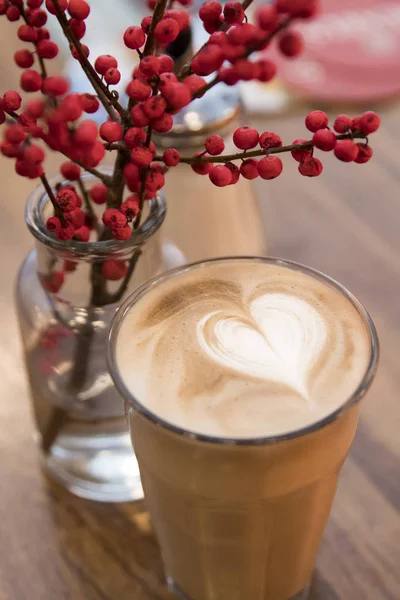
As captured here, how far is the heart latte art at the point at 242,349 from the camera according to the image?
46 cm

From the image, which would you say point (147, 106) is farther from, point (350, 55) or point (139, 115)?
point (350, 55)

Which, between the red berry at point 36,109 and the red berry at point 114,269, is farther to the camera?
the red berry at point 114,269

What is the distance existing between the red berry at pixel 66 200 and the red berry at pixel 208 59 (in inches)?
4.6

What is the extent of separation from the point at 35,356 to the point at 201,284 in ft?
0.57

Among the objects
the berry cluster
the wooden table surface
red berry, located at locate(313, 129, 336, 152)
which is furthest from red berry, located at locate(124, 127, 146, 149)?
the wooden table surface

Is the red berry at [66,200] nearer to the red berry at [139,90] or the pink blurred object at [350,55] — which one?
the red berry at [139,90]

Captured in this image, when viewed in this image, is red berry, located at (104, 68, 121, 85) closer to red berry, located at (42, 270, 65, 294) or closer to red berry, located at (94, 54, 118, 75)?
red berry, located at (94, 54, 118, 75)

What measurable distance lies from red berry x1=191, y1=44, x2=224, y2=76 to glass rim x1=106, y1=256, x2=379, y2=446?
0.59ft

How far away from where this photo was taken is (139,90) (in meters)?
0.42

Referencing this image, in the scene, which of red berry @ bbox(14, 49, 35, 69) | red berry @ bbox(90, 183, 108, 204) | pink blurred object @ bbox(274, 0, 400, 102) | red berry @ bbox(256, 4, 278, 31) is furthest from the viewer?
pink blurred object @ bbox(274, 0, 400, 102)

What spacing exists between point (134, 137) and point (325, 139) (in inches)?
4.4

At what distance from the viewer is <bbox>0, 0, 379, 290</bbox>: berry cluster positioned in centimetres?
38

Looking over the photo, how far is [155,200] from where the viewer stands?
582 millimetres

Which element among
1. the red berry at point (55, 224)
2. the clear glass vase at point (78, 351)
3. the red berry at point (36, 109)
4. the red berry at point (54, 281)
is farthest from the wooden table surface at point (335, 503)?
the red berry at point (36, 109)
